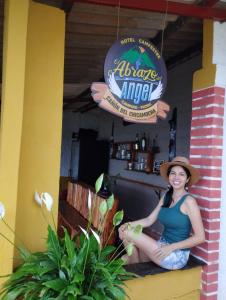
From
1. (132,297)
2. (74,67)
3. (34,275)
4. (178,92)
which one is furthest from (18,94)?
(178,92)

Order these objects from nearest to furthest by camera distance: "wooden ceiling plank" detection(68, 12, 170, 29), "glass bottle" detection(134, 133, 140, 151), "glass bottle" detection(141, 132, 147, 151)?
"wooden ceiling plank" detection(68, 12, 170, 29) < "glass bottle" detection(141, 132, 147, 151) < "glass bottle" detection(134, 133, 140, 151)

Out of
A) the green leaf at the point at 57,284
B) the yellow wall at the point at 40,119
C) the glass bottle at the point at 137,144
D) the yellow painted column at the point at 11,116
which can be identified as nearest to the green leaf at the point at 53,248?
the green leaf at the point at 57,284

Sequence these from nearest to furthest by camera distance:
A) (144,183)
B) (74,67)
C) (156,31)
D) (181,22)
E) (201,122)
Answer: (201,122) → (181,22) → (156,31) → (74,67) → (144,183)

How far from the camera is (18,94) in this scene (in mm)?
1898

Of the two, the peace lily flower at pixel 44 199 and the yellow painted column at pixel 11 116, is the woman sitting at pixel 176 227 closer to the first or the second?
the peace lily flower at pixel 44 199

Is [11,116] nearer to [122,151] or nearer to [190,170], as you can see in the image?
[190,170]

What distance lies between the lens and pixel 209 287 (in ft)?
7.98

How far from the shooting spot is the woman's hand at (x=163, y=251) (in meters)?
2.28

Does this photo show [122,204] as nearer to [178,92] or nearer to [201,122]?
[178,92]

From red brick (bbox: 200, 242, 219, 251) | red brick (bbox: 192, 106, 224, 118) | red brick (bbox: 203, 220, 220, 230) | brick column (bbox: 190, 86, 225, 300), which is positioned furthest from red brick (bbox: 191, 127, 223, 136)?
red brick (bbox: 200, 242, 219, 251)

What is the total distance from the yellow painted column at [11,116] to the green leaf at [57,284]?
40 cm

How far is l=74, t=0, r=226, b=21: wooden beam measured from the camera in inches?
86.8

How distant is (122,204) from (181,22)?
14.8 feet

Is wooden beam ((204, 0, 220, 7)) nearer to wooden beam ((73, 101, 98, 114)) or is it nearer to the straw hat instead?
the straw hat
